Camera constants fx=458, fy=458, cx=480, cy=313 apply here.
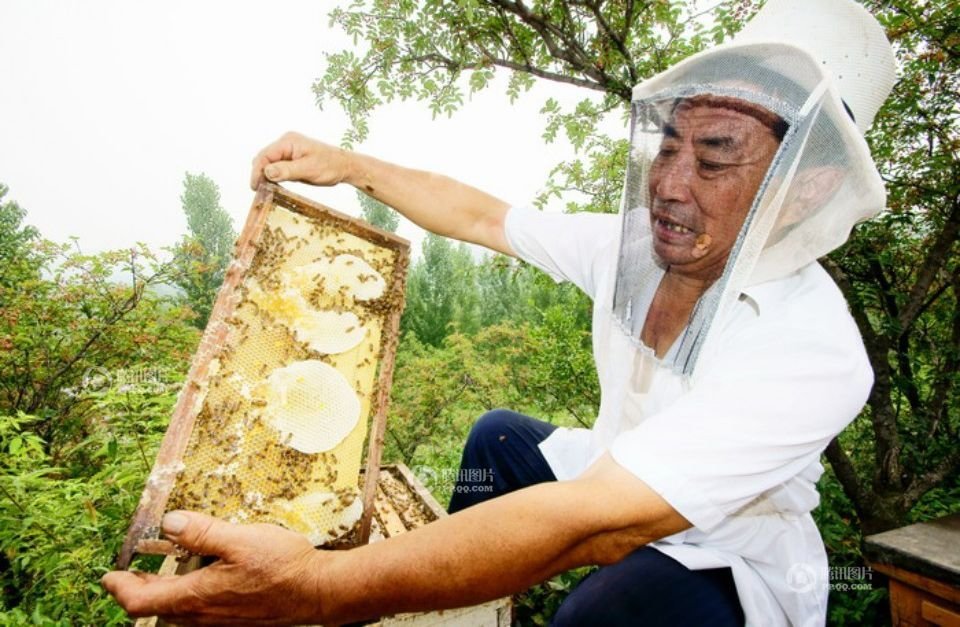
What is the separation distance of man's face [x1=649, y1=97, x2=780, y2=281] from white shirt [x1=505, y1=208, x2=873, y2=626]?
0.73 feet

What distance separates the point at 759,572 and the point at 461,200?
2.21m

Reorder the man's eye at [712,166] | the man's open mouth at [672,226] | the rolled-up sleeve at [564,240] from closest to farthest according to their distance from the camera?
the man's eye at [712,166]
the man's open mouth at [672,226]
the rolled-up sleeve at [564,240]

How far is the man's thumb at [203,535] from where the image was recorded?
50.5 inches

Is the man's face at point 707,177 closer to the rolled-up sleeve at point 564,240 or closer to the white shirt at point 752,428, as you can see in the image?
the white shirt at point 752,428

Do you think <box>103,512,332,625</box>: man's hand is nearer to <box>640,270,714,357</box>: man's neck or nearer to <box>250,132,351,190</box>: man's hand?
<box>640,270,714,357</box>: man's neck

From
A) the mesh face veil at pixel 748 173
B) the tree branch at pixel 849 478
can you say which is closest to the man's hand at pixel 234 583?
the mesh face veil at pixel 748 173

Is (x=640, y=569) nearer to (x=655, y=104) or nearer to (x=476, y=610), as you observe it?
(x=476, y=610)

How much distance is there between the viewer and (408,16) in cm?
418

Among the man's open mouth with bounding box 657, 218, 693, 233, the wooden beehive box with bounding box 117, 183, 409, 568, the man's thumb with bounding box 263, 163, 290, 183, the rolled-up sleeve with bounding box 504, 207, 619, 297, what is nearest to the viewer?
the man's open mouth with bounding box 657, 218, 693, 233

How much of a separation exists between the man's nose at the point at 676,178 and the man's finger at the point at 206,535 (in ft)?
5.57

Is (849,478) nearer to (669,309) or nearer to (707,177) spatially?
(669,309)

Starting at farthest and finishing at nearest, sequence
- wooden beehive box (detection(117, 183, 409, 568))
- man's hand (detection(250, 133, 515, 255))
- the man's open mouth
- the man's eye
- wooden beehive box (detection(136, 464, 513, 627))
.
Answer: man's hand (detection(250, 133, 515, 255)) → wooden beehive box (detection(136, 464, 513, 627)) → wooden beehive box (detection(117, 183, 409, 568)) → the man's open mouth → the man's eye

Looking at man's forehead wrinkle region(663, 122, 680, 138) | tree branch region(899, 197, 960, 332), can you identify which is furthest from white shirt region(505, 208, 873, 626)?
tree branch region(899, 197, 960, 332)

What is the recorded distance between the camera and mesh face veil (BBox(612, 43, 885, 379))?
→ 4.47ft
